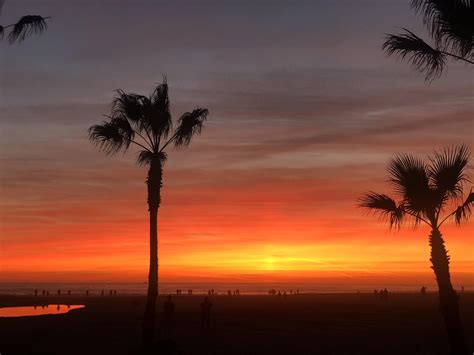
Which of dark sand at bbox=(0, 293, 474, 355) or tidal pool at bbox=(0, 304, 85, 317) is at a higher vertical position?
tidal pool at bbox=(0, 304, 85, 317)

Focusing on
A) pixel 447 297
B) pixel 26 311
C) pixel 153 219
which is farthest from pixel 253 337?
pixel 26 311

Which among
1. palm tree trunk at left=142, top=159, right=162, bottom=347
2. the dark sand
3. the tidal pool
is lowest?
the dark sand

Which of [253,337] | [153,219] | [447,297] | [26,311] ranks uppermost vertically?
[153,219]

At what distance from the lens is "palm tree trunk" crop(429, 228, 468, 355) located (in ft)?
61.6

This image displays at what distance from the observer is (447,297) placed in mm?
19281

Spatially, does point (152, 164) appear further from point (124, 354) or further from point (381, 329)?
point (381, 329)

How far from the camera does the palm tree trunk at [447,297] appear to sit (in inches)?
739

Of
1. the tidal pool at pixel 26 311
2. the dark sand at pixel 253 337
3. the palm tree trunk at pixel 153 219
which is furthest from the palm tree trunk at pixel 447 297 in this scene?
the tidal pool at pixel 26 311

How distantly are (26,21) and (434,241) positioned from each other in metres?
15.7

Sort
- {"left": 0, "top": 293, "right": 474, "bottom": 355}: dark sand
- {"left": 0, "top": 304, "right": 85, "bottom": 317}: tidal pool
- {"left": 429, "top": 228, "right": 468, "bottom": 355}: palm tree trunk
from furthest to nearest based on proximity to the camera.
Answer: {"left": 0, "top": 304, "right": 85, "bottom": 317}: tidal pool, {"left": 0, "top": 293, "right": 474, "bottom": 355}: dark sand, {"left": 429, "top": 228, "right": 468, "bottom": 355}: palm tree trunk

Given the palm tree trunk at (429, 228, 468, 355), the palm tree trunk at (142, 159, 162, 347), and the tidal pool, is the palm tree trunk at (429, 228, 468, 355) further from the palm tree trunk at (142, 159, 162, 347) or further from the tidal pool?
the tidal pool

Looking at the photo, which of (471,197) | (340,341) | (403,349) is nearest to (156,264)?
(340,341)

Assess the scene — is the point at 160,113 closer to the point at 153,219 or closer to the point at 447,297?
the point at 153,219

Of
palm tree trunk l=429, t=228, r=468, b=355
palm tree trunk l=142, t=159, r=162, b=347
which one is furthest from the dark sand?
palm tree trunk l=429, t=228, r=468, b=355
